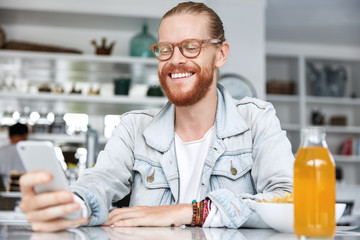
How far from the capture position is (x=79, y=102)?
15.7ft

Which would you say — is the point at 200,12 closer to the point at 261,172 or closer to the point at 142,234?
the point at 261,172

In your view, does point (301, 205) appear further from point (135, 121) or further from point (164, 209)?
point (135, 121)

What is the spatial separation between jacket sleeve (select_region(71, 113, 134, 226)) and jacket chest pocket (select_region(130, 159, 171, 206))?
3 centimetres

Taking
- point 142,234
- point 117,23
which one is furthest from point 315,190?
point 117,23

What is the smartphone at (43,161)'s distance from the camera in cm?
77

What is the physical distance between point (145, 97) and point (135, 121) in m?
3.12

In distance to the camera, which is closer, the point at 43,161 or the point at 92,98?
the point at 43,161

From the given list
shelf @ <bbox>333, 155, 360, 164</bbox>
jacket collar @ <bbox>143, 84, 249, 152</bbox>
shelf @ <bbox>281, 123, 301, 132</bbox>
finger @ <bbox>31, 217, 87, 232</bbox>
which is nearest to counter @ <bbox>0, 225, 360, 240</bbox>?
finger @ <bbox>31, 217, 87, 232</bbox>

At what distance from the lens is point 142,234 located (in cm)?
92

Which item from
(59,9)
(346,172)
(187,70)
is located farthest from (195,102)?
(346,172)

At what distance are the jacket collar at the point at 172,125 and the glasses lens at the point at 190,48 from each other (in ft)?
0.78

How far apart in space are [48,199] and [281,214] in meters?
0.46

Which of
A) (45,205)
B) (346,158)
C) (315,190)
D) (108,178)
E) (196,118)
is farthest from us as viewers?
(346,158)

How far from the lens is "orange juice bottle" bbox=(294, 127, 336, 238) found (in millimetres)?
726
